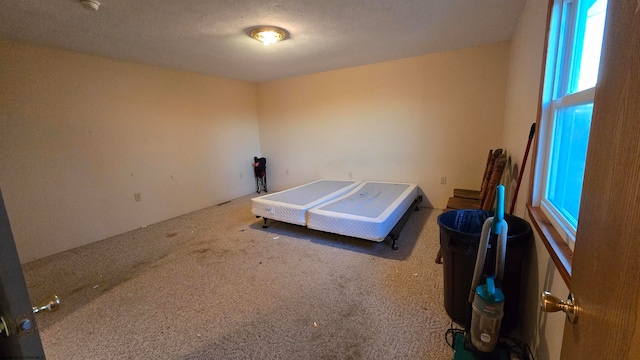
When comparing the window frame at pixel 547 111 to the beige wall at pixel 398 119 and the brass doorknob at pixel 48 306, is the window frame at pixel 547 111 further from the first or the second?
the beige wall at pixel 398 119

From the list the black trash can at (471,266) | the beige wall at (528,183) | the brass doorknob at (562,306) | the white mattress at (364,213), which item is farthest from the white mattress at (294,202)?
the brass doorknob at (562,306)

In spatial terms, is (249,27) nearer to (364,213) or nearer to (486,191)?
(364,213)

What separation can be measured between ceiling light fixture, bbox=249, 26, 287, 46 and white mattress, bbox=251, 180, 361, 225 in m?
1.78

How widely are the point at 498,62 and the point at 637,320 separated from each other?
12.3ft

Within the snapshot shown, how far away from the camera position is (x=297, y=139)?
4.95 metres

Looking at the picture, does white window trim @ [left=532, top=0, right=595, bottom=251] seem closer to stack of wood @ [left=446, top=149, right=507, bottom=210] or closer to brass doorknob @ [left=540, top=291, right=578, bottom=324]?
stack of wood @ [left=446, top=149, right=507, bottom=210]

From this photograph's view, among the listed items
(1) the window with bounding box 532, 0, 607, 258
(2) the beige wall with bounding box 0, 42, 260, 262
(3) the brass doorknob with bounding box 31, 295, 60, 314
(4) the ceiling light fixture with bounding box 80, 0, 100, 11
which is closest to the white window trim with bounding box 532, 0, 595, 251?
(1) the window with bounding box 532, 0, 607, 258

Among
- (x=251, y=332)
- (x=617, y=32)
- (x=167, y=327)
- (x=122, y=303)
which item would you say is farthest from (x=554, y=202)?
(x=122, y=303)

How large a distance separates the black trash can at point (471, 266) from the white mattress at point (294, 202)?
1.66m

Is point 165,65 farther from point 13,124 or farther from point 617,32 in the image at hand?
point 617,32

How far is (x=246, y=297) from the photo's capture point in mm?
1949

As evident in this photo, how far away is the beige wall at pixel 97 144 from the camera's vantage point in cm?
257

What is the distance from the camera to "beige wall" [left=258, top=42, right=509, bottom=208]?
11.2 ft

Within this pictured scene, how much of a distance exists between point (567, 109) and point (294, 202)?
2.53 meters
